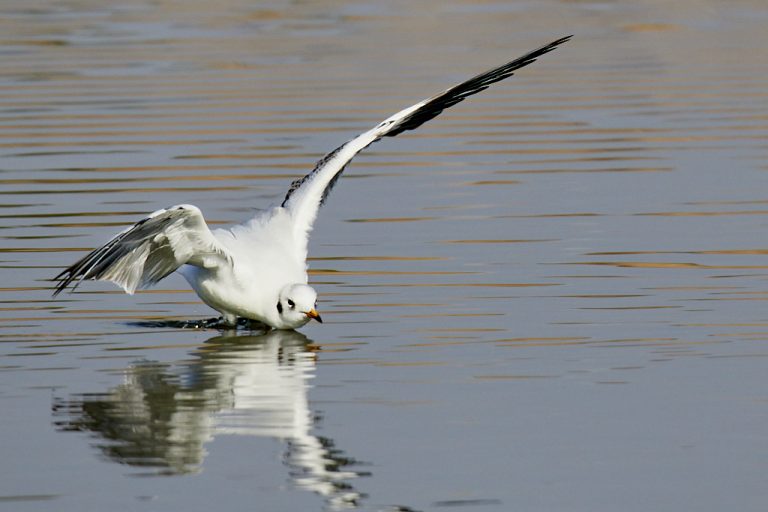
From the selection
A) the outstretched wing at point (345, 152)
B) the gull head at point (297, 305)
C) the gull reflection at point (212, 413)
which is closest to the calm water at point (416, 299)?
the gull reflection at point (212, 413)

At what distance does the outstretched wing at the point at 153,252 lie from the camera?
1105cm

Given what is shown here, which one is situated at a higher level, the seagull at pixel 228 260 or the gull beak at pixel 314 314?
the seagull at pixel 228 260

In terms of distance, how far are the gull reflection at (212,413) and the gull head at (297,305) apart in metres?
0.20

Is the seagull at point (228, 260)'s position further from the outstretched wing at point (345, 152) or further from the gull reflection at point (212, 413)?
the gull reflection at point (212, 413)

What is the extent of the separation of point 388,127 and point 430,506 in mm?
6024

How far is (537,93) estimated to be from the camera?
23.8 metres

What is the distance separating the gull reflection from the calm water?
24mm

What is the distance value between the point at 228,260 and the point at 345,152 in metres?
1.66

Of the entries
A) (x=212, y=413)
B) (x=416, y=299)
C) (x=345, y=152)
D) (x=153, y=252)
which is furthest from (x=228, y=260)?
(x=212, y=413)

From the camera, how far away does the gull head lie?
37.9ft

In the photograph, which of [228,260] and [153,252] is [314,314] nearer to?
[228,260]

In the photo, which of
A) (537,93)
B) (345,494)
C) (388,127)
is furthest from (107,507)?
(537,93)

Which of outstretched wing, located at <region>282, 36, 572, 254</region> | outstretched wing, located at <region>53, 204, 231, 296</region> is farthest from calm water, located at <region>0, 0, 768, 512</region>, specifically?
outstretched wing, located at <region>282, 36, 572, 254</region>

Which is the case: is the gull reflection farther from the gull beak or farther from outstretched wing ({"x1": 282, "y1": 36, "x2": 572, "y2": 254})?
outstretched wing ({"x1": 282, "y1": 36, "x2": 572, "y2": 254})
